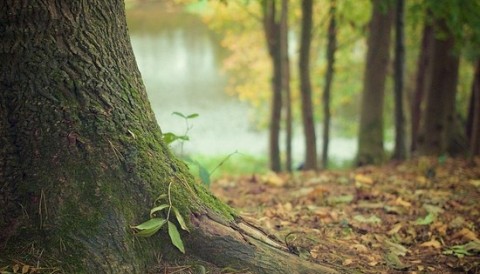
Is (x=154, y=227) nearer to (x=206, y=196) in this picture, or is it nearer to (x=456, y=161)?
(x=206, y=196)

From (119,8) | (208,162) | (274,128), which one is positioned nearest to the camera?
(119,8)

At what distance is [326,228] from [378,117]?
6214mm

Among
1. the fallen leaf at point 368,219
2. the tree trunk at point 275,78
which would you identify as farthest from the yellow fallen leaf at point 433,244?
the tree trunk at point 275,78

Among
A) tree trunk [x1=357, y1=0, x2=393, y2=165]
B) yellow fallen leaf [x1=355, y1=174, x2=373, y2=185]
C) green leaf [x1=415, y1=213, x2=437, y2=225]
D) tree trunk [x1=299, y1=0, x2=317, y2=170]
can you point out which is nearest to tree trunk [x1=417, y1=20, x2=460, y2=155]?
tree trunk [x1=357, y1=0, x2=393, y2=165]

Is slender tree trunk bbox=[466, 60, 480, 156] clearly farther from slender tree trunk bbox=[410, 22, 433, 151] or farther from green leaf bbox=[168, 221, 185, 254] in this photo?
green leaf bbox=[168, 221, 185, 254]

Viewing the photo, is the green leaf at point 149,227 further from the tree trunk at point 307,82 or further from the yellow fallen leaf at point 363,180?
the tree trunk at point 307,82

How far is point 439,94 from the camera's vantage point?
31.1ft

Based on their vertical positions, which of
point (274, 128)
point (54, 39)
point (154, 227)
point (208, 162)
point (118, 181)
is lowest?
point (208, 162)

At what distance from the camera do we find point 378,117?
9.68 m

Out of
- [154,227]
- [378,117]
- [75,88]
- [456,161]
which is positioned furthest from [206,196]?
[378,117]

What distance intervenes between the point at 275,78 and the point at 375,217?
679cm

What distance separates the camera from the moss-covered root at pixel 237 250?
9.03 ft

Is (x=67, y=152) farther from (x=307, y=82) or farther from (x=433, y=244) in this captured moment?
(x=307, y=82)

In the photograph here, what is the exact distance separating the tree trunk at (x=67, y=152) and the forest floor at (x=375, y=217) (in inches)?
33.9
